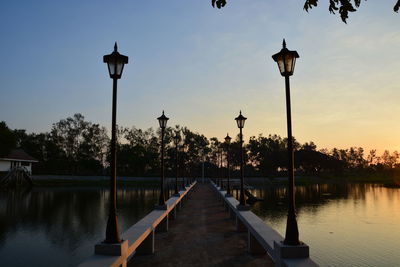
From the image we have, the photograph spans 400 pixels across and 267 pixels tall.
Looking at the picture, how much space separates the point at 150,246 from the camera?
10500 millimetres

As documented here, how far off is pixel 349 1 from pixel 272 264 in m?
7.45

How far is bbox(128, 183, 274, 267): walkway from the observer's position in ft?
31.0

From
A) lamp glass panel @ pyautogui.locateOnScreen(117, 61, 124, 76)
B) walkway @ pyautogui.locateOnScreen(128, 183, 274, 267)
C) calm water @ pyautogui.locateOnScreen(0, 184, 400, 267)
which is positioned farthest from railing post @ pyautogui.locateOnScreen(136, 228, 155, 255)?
calm water @ pyautogui.locateOnScreen(0, 184, 400, 267)

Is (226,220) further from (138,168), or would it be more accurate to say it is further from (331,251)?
(138,168)

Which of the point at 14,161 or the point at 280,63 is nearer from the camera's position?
the point at 280,63

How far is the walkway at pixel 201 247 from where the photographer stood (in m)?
9.46

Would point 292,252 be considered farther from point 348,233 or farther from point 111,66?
point 348,233

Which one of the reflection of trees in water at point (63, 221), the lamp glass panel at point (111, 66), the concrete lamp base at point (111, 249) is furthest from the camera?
the reflection of trees in water at point (63, 221)

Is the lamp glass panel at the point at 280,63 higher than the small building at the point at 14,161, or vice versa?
the lamp glass panel at the point at 280,63

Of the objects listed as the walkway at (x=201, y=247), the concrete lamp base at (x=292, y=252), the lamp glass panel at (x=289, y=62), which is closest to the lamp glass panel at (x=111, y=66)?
the lamp glass panel at (x=289, y=62)

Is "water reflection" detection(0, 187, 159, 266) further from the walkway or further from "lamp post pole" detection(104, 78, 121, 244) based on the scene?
"lamp post pole" detection(104, 78, 121, 244)

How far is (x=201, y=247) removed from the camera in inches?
439

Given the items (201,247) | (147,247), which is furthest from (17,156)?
(201,247)

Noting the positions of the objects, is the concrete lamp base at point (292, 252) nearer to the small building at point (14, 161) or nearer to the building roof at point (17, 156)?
the small building at point (14, 161)
